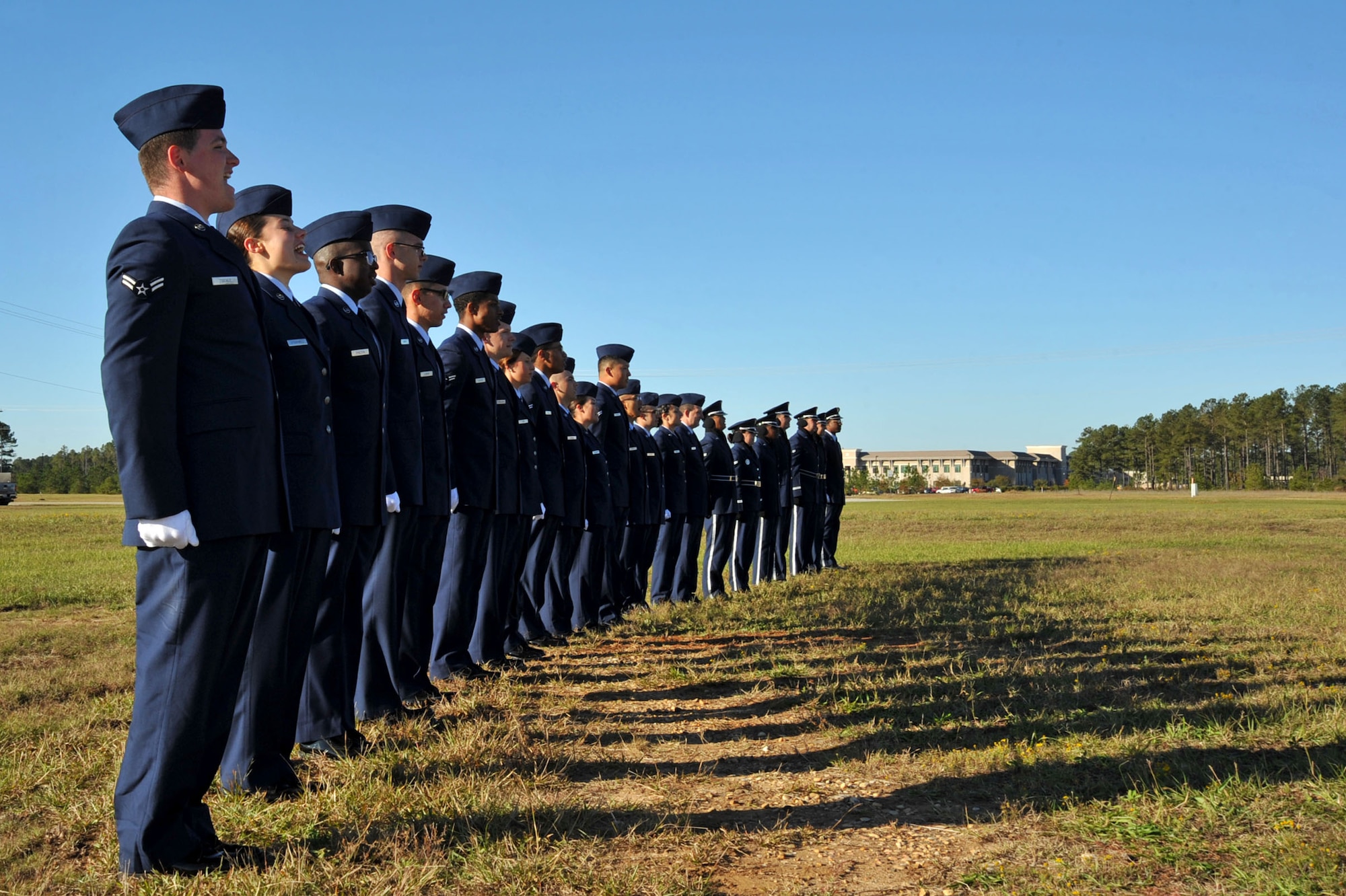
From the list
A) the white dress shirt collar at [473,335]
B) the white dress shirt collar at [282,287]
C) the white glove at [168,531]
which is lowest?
the white glove at [168,531]

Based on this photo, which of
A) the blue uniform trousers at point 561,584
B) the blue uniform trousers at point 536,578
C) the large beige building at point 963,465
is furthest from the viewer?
the large beige building at point 963,465

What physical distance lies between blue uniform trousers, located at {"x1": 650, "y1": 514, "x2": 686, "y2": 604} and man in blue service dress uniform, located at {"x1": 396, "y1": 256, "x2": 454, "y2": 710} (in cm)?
566

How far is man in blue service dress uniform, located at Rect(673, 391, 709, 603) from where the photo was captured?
11930 millimetres

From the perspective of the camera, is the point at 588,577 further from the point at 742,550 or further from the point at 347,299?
the point at 347,299

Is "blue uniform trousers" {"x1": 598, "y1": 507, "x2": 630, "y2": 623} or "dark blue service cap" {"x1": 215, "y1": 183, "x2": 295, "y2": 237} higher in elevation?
"dark blue service cap" {"x1": 215, "y1": 183, "x2": 295, "y2": 237}

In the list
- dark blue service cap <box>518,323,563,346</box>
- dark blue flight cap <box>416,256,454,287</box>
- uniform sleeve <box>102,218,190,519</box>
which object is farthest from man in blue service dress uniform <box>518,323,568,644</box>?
uniform sleeve <box>102,218,190,519</box>

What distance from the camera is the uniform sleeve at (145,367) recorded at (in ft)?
10.3

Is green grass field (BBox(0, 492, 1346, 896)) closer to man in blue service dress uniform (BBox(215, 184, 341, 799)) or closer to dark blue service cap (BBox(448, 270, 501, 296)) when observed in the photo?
man in blue service dress uniform (BBox(215, 184, 341, 799))

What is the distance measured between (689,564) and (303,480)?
811cm

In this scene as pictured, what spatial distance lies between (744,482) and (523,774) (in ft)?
30.2

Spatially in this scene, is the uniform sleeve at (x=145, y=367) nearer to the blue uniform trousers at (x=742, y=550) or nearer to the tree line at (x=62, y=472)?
the blue uniform trousers at (x=742, y=550)

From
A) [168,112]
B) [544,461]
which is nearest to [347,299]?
[168,112]

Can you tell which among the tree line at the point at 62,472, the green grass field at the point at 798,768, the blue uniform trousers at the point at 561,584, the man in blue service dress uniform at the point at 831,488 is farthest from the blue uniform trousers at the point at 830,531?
the tree line at the point at 62,472

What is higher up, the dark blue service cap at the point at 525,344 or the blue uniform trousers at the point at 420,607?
the dark blue service cap at the point at 525,344
